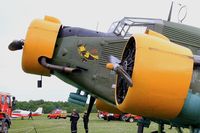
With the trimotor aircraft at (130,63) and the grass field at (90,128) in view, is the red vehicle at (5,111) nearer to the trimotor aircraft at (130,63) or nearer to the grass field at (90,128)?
the grass field at (90,128)

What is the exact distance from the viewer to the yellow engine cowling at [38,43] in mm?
9227

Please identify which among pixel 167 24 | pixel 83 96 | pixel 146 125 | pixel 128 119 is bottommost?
pixel 128 119

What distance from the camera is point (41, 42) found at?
9.21 meters

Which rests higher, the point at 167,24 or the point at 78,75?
the point at 167,24

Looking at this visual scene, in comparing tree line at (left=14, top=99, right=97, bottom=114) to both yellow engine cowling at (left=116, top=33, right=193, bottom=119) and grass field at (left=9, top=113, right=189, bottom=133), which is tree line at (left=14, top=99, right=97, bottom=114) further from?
yellow engine cowling at (left=116, top=33, right=193, bottom=119)

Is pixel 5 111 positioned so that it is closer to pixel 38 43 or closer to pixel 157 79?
pixel 38 43

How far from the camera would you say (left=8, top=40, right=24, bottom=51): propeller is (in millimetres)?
9687

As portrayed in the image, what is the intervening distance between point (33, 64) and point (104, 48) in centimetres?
167

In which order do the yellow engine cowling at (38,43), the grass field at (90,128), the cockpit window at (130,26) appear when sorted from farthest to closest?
the grass field at (90,128) < the cockpit window at (130,26) < the yellow engine cowling at (38,43)

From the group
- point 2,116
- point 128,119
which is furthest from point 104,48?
point 128,119

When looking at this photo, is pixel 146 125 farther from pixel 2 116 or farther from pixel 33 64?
pixel 2 116

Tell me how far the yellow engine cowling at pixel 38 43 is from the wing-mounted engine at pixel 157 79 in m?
3.19

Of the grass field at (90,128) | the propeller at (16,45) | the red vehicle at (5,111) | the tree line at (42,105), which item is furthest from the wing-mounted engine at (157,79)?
the tree line at (42,105)

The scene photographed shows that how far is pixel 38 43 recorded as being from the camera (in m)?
9.21
